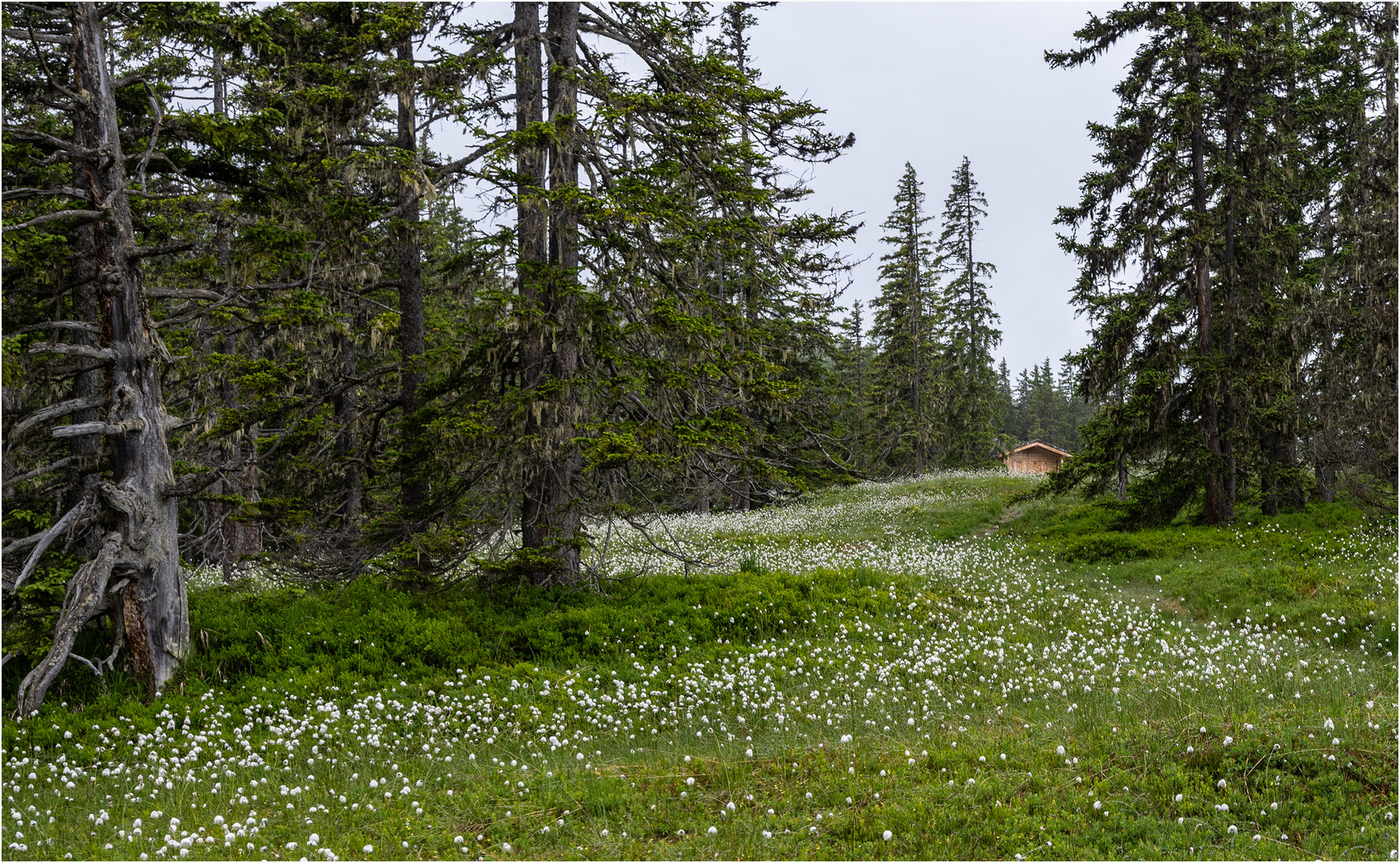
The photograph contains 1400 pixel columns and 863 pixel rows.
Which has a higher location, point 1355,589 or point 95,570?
point 95,570

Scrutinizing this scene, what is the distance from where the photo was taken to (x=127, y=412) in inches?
375

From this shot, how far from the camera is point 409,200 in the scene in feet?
40.3

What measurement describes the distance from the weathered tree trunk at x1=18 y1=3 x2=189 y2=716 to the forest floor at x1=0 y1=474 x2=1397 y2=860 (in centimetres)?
Result: 81

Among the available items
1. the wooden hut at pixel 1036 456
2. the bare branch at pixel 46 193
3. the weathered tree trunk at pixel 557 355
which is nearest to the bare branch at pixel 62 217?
the bare branch at pixel 46 193

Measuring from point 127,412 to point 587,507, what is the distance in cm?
597

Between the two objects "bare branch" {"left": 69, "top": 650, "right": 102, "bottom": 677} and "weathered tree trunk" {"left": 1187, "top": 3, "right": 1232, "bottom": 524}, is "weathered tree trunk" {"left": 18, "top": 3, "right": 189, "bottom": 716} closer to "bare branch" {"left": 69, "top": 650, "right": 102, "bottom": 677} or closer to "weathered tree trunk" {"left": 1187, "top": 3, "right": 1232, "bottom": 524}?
"bare branch" {"left": 69, "top": 650, "right": 102, "bottom": 677}

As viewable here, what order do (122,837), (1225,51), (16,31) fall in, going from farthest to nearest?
(1225,51), (16,31), (122,837)

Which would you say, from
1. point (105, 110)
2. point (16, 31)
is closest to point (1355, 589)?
point (105, 110)

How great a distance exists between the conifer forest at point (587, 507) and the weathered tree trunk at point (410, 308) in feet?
0.35

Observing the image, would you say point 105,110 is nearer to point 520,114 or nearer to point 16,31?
point 16,31

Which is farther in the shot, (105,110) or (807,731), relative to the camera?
(105,110)

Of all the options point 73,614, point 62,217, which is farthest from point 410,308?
point 73,614

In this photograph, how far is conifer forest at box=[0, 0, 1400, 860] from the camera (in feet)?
21.9

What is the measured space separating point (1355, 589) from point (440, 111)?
1673 centimetres
